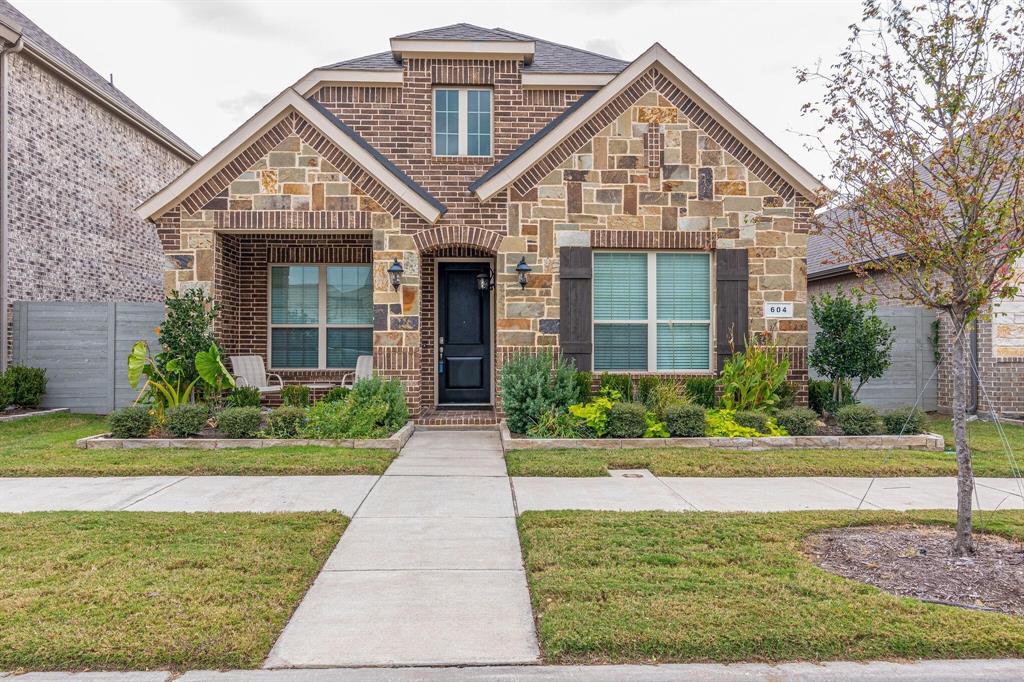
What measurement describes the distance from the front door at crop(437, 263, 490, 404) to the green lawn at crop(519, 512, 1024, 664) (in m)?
6.99

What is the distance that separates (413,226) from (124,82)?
1543 centimetres

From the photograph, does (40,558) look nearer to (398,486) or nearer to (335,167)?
(398,486)

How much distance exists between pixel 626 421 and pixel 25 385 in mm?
10668

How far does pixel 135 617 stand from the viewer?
3350 millimetres

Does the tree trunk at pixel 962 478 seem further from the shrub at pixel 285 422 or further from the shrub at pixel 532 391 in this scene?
the shrub at pixel 285 422

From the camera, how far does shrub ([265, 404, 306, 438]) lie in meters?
8.76

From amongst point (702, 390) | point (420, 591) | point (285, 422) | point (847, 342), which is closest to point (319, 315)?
point (285, 422)

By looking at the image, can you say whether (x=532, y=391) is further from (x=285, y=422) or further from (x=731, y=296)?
(x=731, y=296)

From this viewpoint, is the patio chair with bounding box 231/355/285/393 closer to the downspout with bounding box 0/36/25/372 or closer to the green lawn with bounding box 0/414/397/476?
the green lawn with bounding box 0/414/397/476

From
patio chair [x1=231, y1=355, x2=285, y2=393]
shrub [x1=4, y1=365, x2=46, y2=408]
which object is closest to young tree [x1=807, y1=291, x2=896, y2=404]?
patio chair [x1=231, y1=355, x2=285, y2=393]

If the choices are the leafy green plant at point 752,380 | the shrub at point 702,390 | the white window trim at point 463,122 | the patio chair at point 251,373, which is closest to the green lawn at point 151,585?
the patio chair at point 251,373

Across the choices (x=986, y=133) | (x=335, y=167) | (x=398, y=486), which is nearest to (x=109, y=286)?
(x=335, y=167)

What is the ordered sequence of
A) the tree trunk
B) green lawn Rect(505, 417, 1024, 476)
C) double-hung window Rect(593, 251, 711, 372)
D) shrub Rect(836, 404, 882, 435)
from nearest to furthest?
the tree trunk → green lawn Rect(505, 417, 1024, 476) → shrub Rect(836, 404, 882, 435) → double-hung window Rect(593, 251, 711, 372)

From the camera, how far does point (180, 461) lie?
7.42m
